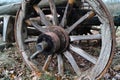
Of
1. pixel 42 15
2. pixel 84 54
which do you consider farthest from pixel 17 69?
pixel 84 54

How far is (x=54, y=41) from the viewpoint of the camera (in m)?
4.95

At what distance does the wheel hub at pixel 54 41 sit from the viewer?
4.95 meters

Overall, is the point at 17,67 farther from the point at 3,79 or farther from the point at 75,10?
the point at 75,10

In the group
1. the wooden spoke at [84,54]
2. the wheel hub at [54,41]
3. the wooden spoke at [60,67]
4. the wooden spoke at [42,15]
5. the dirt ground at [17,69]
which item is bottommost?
the dirt ground at [17,69]

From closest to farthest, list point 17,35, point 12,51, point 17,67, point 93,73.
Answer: point 93,73 → point 17,35 → point 17,67 → point 12,51

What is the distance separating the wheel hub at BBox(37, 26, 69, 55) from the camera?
195 inches

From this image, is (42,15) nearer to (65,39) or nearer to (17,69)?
(65,39)

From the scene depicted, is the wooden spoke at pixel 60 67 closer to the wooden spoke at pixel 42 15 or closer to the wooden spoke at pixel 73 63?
the wooden spoke at pixel 73 63

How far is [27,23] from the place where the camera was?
5512mm

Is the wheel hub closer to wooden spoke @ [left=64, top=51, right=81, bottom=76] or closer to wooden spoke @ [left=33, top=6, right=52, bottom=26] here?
wooden spoke @ [left=64, top=51, right=81, bottom=76]

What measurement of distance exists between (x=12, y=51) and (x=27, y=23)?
1.66 metres

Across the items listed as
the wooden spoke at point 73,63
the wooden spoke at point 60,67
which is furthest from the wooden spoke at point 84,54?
the wooden spoke at point 60,67

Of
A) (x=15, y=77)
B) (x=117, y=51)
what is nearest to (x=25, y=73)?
(x=15, y=77)

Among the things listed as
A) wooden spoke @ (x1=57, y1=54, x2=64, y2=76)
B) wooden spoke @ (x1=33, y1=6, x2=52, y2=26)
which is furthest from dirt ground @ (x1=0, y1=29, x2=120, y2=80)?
wooden spoke @ (x1=33, y1=6, x2=52, y2=26)
